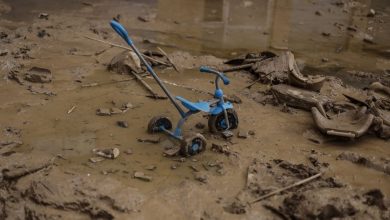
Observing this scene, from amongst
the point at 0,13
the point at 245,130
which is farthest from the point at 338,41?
the point at 0,13

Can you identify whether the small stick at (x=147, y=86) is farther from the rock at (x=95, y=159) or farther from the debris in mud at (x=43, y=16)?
the debris in mud at (x=43, y=16)

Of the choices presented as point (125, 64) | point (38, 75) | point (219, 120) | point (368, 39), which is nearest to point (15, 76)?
point (38, 75)

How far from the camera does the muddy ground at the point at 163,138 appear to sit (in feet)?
14.7

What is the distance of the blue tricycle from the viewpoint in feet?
17.5

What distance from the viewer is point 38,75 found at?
7.20m

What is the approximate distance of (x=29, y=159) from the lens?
16.6 ft

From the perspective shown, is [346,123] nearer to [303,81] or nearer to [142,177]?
[303,81]

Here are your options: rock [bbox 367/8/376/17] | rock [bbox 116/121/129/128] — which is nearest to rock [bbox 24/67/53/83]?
rock [bbox 116/121/129/128]

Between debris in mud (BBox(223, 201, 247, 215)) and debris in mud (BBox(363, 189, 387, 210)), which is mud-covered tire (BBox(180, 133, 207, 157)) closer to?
debris in mud (BBox(223, 201, 247, 215))

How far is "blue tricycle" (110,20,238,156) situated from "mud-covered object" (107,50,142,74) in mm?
1988

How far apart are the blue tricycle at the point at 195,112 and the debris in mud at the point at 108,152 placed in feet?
2.06

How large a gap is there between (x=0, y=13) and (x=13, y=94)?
189 inches

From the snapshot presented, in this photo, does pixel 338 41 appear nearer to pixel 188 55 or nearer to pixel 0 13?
pixel 188 55

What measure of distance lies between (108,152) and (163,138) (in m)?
0.71
